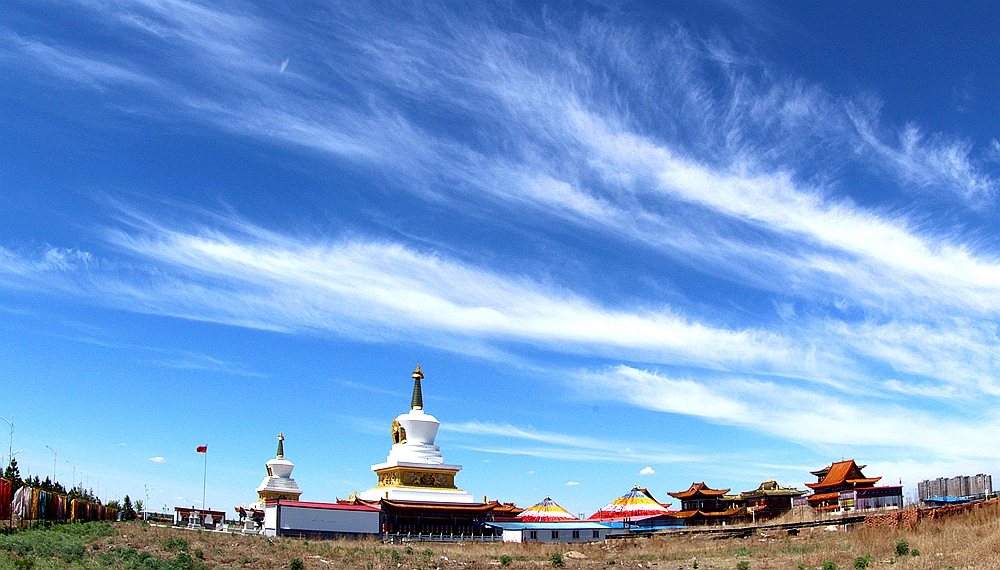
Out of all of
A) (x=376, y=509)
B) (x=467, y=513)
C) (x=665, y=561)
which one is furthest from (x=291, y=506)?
(x=665, y=561)

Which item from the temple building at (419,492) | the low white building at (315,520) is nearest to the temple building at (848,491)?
the temple building at (419,492)

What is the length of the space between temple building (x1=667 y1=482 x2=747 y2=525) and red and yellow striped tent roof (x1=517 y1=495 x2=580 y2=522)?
15721 mm

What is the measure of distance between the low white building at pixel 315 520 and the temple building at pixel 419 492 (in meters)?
2.77

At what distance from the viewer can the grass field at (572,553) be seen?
28375 mm

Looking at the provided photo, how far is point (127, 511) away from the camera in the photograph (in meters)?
99.5

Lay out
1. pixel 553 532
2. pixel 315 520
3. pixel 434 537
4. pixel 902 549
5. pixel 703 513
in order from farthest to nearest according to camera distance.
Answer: pixel 703 513 < pixel 553 532 < pixel 434 537 < pixel 315 520 < pixel 902 549

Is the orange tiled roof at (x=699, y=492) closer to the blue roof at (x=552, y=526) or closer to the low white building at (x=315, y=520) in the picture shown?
the blue roof at (x=552, y=526)

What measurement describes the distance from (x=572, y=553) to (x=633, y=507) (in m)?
42.9

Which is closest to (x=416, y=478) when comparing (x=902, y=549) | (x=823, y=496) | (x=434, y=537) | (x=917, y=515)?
(x=434, y=537)

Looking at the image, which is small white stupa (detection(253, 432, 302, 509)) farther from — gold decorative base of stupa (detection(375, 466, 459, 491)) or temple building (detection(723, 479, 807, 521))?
temple building (detection(723, 479, 807, 521))

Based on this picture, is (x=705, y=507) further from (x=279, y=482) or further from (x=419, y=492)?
(x=279, y=482)

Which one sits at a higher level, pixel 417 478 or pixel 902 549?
pixel 902 549

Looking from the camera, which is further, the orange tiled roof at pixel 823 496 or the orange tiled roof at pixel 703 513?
the orange tiled roof at pixel 703 513

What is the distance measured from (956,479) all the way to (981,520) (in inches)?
1633
